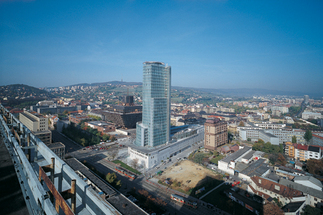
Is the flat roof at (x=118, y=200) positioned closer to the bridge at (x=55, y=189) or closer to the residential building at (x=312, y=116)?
the bridge at (x=55, y=189)

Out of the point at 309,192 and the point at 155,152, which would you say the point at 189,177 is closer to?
the point at 155,152

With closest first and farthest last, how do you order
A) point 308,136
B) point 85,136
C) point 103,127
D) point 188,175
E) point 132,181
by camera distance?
1. point 132,181
2. point 188,175
3. point 308,136
4. point 85,136
5. point 103,127

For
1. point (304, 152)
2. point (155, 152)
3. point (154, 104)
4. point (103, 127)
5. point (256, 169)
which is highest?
point (154, 104)

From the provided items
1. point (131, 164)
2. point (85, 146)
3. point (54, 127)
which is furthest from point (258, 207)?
point (54, 127)

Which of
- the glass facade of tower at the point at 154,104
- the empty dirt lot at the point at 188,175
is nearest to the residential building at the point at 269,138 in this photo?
the empty dirt lot at the point at 188,175

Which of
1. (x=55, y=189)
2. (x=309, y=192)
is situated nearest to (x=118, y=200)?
(x=55, y=189)

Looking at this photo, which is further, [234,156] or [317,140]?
[317,140]

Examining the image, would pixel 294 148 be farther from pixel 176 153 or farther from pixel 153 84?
pixel 153 84
